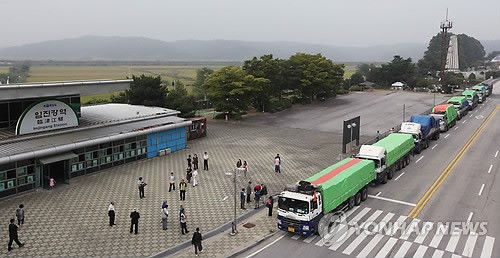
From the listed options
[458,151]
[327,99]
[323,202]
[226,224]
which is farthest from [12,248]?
[327,99]

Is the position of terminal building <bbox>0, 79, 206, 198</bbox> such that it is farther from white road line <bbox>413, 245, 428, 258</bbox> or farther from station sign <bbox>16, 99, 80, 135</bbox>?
white road line <bbox>413, 245, 428, 258</bbox>

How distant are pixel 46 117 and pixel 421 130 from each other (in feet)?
111

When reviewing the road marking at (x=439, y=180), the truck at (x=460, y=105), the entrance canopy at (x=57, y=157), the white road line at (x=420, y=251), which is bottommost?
the white road line at (x=420, y=251)

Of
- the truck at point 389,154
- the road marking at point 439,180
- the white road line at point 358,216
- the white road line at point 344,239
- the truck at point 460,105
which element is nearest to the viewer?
the white road line at point 344,239

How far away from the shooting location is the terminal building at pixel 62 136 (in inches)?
1109

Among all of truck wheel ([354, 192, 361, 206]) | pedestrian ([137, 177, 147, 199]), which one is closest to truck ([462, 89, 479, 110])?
truck wheel ([354, 192, 361, 206])

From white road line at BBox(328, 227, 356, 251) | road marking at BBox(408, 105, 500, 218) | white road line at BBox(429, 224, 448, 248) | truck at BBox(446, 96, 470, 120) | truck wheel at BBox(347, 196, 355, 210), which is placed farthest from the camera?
truck at BBox(446, 96, 470, 120)

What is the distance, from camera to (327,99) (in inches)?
3408

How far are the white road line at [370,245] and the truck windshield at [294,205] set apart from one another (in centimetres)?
326

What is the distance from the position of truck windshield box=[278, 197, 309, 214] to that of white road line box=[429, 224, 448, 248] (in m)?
6.49

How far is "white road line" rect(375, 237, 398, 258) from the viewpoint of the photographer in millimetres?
19844

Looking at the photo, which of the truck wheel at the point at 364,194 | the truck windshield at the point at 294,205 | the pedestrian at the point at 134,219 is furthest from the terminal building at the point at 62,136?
the truck wheel at the point at 364,194

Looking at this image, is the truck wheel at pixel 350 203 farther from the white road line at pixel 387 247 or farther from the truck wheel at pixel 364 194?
the white road line at pixel 387 247

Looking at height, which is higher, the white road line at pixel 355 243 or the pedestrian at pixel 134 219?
the pedestrian at pixel 134 219
